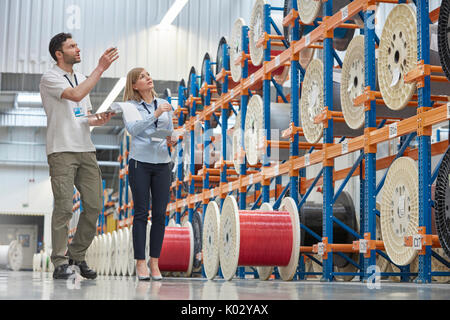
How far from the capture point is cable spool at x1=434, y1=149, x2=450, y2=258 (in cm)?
463

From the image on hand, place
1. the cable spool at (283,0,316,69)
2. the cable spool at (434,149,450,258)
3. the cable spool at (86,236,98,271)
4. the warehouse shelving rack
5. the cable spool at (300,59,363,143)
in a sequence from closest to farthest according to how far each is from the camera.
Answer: the cable spool at (434,149,450,258) → the warehouse shelving rack → the cable spool at (300,59,363,143) → the cable spool at (283,0,316,69) → the cable spool at (86,236,98,271)

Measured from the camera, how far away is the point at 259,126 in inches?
344

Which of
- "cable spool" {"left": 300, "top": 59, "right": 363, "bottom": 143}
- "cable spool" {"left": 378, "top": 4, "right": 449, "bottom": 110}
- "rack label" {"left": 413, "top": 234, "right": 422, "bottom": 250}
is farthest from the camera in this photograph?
"cable spool" {"left": 300, "top": 59, "right": 363, "bottom": 143}

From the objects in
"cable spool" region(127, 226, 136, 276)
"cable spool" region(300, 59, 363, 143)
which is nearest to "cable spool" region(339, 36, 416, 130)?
"cable spool" region(300, 59, 363, 143)

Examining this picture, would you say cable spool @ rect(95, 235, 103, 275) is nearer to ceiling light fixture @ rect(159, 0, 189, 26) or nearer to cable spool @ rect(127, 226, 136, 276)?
cable spool @ rect(127, 226, 136, 276)

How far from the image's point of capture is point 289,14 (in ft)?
26.2

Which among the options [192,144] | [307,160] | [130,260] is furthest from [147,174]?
[130,260]

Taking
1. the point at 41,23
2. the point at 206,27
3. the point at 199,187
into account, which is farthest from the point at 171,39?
the point at 199,187

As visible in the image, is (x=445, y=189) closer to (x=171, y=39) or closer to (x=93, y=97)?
(x=171, y=39)

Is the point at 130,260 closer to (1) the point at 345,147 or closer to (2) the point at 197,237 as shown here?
(2) the point at 197,237

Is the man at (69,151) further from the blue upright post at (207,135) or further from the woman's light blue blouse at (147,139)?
the blue upright post at (207,135)

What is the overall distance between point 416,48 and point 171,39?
37.6 feet

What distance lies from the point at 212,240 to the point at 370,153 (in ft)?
8.70

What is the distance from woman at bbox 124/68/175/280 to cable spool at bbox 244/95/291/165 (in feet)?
8.38
